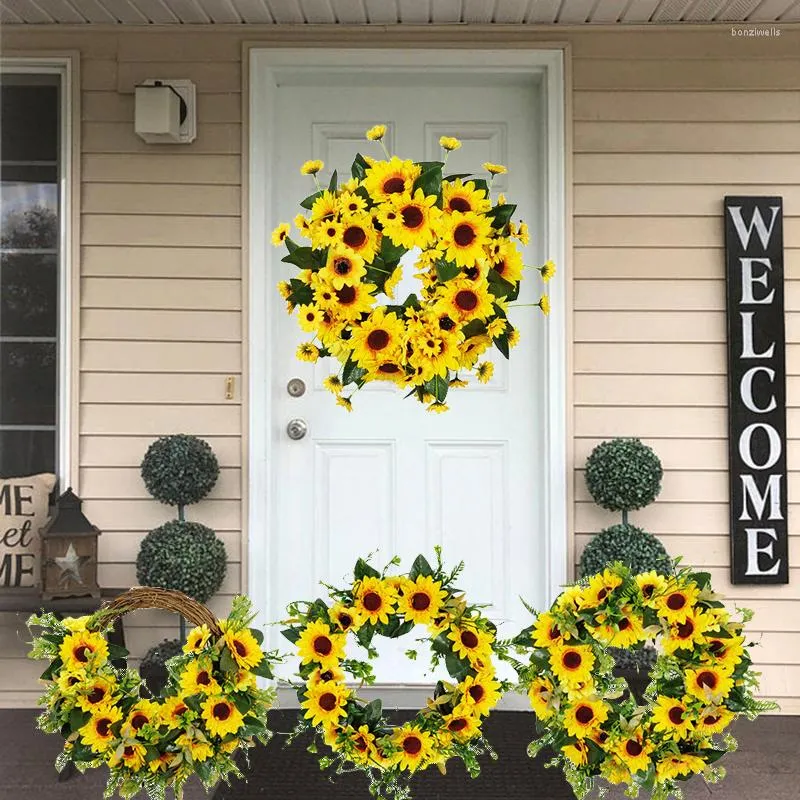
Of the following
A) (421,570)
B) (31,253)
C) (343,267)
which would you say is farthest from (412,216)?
(31,253)

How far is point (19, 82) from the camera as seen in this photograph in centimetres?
302

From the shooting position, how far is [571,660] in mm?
1170

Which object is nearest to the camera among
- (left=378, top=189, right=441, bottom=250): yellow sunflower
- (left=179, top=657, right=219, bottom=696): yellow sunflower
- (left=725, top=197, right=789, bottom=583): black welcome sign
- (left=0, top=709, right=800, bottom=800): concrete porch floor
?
(left=378, top=189, right=441, bottom=250): yellow sunflower

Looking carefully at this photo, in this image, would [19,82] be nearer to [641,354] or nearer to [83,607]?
[83,607]

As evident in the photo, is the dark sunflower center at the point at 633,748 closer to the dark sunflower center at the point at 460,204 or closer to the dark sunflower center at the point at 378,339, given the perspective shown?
the dark sunflower center at the point at 378,339

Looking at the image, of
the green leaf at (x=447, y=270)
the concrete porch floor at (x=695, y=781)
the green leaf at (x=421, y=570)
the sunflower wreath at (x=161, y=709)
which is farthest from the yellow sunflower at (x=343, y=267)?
the concrete porch floor at (x=695, y=781)

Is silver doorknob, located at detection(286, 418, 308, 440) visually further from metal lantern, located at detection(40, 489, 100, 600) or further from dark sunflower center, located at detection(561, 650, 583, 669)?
dark sunflower center, located at detection(561, 650, 583, 669)

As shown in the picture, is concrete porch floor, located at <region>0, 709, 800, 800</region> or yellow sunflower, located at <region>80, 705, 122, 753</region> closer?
yellow sunflower, located at <region>80, 705, 122, 753</region>

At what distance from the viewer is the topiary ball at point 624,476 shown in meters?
2.74

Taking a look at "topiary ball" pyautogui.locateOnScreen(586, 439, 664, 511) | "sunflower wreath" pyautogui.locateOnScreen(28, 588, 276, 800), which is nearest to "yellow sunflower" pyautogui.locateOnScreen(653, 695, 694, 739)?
"sunflower wreath" pyautogui.locateOnScreen(28, 588, 276, 800)

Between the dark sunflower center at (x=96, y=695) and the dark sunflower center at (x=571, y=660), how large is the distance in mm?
648

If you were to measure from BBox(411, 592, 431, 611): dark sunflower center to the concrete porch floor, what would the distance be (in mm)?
1284

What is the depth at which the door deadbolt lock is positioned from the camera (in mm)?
3039

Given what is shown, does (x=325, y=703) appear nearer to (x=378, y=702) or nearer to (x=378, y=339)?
(x=378, y=702)
